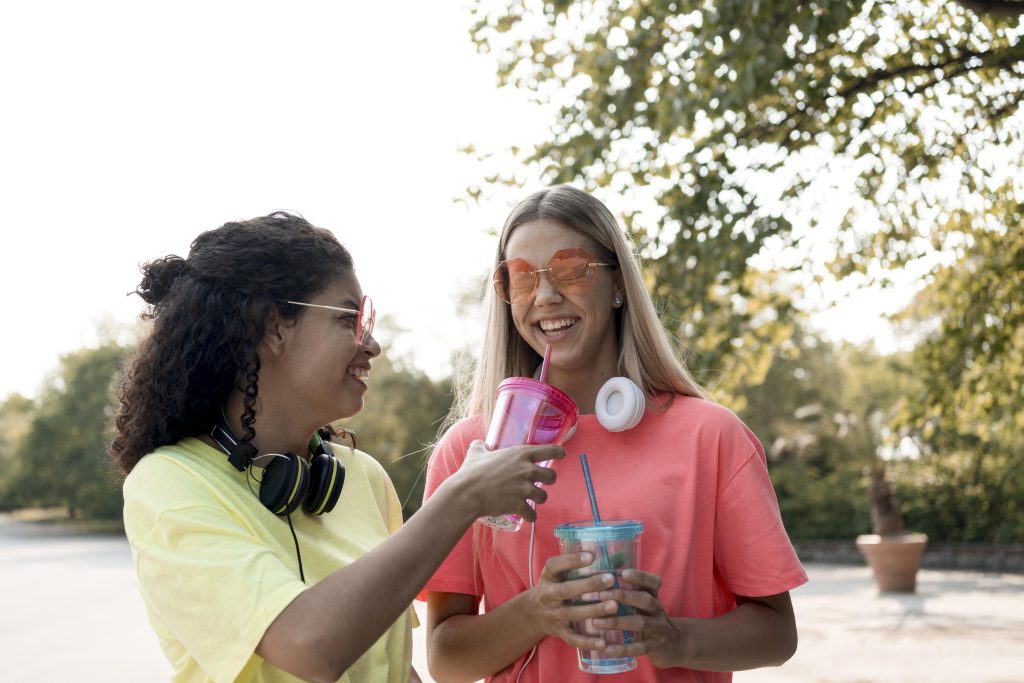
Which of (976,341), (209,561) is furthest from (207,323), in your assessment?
(976,341)

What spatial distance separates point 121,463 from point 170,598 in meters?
0.42

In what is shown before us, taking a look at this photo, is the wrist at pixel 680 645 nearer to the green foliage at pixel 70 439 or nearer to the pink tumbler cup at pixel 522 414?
the pink tumbler cup at pixel 522 414

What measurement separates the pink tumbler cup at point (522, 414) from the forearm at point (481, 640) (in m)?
0.24

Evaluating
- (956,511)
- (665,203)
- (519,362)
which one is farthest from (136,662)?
(956,511)

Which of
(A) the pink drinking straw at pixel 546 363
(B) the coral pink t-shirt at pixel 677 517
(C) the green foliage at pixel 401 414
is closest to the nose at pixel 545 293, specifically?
(A) the pink drinking straw at pixel 546 363

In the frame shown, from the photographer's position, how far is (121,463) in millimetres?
2180

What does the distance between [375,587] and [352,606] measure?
0.17 ft

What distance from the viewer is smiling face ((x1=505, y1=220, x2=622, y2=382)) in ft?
8.30

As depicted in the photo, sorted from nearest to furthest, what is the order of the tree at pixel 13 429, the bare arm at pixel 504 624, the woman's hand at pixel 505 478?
the woman's hand at pixel 505 478, the bare arm at pixel 504 624, the tree at pixel 13 429

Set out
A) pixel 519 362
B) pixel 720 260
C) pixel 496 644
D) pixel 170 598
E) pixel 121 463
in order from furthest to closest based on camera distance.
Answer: pixel 720 260 < pixel 519 362 < pixel 496 644 < pixel 121 463 < pixel 170 598

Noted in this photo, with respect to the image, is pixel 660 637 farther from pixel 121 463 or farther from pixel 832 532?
pixel 832 532

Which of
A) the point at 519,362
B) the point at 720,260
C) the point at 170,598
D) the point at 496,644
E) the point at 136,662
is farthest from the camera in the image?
the point at 136,662

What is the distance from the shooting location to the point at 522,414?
2244 mm

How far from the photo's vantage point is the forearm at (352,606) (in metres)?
1.78
